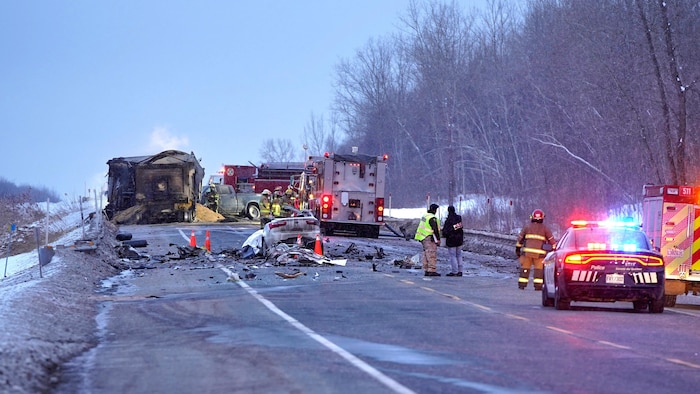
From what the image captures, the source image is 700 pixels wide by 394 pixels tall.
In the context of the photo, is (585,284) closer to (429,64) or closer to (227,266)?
(227,266)

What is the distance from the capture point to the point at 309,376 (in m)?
10.2

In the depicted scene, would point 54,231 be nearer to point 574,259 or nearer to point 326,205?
point 326,205

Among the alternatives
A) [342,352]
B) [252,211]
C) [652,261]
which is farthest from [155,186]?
[342,352]

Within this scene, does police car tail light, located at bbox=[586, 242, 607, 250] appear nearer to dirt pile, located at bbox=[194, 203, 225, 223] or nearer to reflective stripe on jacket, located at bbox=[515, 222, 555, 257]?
reflective stripe on jacket, located at bbox=[515, 222, 555, 257]

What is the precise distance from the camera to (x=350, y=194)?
44875mm

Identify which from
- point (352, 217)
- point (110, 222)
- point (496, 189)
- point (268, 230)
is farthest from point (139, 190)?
point (496, 189)

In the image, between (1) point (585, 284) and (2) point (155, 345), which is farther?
(1) point (585, 284)

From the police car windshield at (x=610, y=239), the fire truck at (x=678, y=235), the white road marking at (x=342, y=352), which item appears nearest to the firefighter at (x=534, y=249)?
the fire truck at (x=678, y=235)

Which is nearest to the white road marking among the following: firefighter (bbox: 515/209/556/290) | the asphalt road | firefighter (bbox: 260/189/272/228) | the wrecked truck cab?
the asphalt road

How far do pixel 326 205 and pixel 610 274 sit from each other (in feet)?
87.9

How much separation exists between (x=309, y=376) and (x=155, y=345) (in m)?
3.40

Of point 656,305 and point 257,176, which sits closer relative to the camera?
point 656,305

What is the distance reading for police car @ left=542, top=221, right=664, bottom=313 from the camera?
60.1ft

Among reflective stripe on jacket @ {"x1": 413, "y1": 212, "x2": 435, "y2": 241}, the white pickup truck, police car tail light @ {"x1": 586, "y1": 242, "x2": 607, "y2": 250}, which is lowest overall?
police car tail light @ {"x1": 586, "y1": 242, "x2": 607, "y2": 250}
